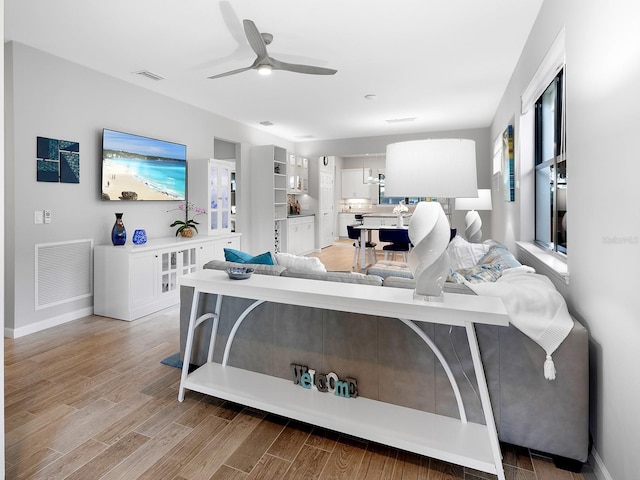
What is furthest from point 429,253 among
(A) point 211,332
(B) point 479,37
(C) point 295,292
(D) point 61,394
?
(B) point 479,37

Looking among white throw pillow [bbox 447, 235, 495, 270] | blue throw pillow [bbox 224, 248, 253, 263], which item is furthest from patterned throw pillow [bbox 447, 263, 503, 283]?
blue throw pillow [bbox 224, 248, 253, 263]

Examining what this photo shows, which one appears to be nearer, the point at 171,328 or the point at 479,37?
the point at 479,37

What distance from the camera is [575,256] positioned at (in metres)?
1.92

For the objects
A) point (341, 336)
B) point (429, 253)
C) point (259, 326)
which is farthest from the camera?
point (259, 326)

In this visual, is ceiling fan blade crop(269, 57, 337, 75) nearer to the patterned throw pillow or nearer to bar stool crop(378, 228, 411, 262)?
the patterned throw pillow

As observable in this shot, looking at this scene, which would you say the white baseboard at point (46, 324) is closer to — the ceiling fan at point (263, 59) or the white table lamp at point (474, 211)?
the ceiling fan at point (263, 59)

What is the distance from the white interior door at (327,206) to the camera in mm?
9094

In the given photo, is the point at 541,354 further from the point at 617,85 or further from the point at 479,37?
the point at 479,37

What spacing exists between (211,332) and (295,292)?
953mm

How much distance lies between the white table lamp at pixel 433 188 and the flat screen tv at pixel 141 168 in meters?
3.51

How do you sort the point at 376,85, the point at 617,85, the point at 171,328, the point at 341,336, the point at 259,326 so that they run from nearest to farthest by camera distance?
the point at 617,85
the point at 341,336
the point at 259,326
the point at 171,328
the point at 376,85

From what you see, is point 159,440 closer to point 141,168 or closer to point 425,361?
point 425,361

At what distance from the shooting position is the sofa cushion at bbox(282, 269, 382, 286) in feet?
6.86

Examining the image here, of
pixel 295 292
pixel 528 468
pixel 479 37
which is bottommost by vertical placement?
pixel 528 468
